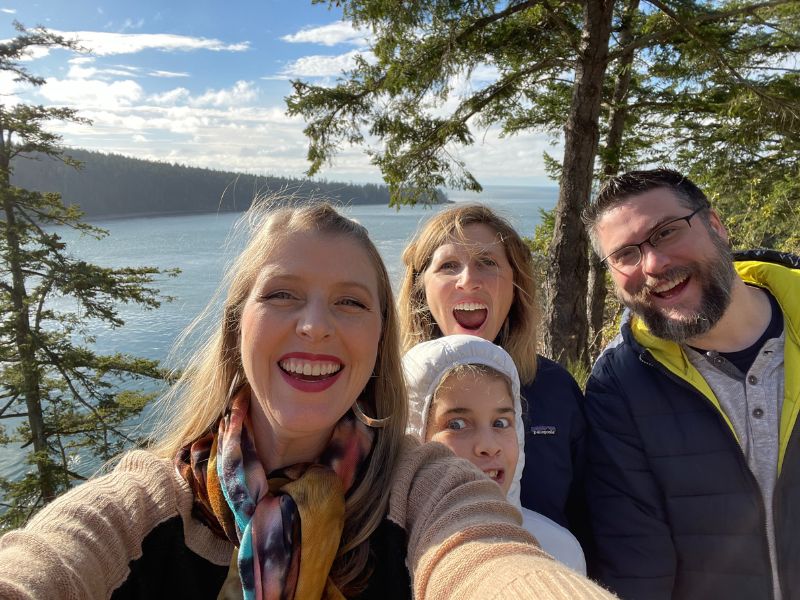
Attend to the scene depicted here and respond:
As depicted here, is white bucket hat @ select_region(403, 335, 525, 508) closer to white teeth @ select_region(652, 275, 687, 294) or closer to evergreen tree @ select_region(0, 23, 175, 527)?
white teeth @ select_region(652, 275, 687, 294)

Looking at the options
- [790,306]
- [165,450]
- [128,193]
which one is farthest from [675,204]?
[128,193]

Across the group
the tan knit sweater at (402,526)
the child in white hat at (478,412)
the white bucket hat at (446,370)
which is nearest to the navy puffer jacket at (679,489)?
the child in white hat at (478,412)

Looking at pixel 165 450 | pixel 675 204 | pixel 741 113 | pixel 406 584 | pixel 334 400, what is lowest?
pixel 406 584

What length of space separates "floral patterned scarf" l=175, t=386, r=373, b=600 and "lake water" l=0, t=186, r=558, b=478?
0.65m

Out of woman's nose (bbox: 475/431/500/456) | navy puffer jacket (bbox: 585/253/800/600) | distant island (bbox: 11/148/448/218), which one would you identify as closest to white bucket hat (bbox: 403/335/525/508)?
woman's nose (bbox: 475/431/500/456)

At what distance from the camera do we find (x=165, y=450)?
146cm

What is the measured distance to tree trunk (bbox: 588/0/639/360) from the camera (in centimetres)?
679

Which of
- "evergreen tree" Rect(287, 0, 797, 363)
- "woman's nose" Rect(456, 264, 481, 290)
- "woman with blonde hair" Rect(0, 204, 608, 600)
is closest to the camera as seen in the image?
"woman with blonde hair" Rect(0, 204, 608, 600)

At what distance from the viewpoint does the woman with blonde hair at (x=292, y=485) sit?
108 cm

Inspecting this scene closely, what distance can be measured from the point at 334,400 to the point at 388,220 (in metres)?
36.5

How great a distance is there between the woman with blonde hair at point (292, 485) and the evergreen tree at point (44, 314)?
1114cm

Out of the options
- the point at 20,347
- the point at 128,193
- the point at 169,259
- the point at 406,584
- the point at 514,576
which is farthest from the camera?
the point at 128,193

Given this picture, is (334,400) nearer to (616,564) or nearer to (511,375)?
(511,375)

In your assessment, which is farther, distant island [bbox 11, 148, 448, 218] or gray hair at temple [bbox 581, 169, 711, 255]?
distant island [bbox 11, 148, 448, 218]
